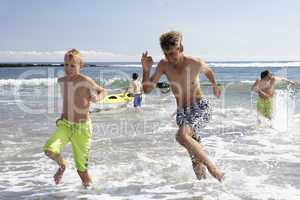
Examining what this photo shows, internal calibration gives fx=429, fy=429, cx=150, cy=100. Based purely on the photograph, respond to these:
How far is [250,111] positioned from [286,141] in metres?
6.45

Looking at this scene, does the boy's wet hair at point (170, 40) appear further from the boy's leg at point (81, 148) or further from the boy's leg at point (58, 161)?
the boy's leg at point (58, 161)

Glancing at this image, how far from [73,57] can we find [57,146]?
1083 mm

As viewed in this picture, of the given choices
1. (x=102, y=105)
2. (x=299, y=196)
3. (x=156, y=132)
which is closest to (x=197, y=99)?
(x=299, y=196)

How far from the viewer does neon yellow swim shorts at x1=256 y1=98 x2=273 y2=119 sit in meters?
10.9

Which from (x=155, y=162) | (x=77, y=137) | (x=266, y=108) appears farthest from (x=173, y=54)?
(x=266, y=108)

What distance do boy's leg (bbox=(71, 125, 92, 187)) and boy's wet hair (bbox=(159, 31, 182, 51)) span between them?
1.41 metres

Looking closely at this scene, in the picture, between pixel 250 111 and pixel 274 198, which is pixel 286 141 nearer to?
pixel 274 198

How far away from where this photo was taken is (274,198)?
4867mm

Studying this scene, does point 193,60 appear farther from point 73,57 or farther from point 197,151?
point 73,57

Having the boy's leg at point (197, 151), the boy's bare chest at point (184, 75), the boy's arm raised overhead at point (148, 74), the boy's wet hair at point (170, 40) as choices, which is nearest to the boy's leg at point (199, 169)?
the boy's leg at point (197, 151)

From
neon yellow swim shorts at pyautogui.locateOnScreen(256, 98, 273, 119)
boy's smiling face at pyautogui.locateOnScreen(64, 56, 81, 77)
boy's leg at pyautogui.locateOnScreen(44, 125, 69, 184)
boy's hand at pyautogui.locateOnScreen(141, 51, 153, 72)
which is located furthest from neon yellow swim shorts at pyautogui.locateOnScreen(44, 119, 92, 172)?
neon yellow swim shorts at pyautogui.locateOnScreen(256, 98, 273, 119)

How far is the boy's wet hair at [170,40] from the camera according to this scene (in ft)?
15.9

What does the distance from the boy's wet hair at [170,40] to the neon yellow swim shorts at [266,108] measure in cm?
661

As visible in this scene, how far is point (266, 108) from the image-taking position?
35.9ft
